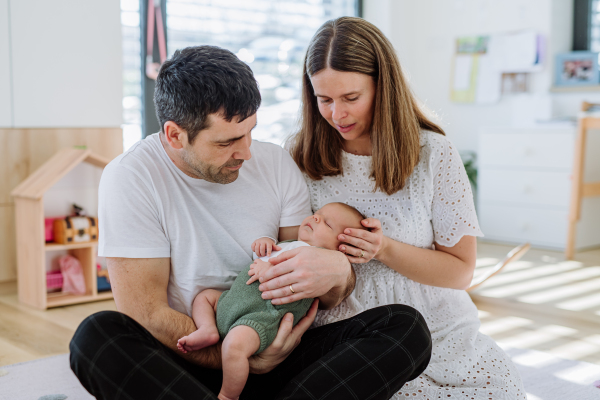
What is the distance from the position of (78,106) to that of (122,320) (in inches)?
83.9

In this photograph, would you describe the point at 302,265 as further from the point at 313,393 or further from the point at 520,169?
the point at 520,169

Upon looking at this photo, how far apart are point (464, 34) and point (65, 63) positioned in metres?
2.89

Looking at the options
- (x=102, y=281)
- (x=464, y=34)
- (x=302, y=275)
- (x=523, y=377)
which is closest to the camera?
(x=302, y=275)

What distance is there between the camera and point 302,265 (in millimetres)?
1236

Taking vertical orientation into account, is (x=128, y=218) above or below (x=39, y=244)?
above

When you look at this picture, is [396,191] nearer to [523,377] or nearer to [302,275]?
[302,275]

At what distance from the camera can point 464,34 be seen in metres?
4.42

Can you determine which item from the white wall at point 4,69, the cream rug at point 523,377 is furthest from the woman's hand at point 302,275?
the white wall at point 4,69

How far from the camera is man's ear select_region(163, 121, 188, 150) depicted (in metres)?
1.27

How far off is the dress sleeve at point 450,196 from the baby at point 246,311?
23 centimetres

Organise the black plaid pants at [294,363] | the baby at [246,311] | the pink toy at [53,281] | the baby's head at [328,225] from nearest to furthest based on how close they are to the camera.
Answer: the black plaid pants at [294,363]
the baby at [246,311]
the baby's head at [328,225]
the pink toy at [53,281]

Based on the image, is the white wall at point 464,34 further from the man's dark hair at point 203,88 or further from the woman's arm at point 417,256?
the man's dark hair at point 203,88

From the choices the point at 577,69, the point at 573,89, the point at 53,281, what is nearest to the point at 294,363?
the point at 53,281

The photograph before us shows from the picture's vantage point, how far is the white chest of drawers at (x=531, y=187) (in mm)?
3703
